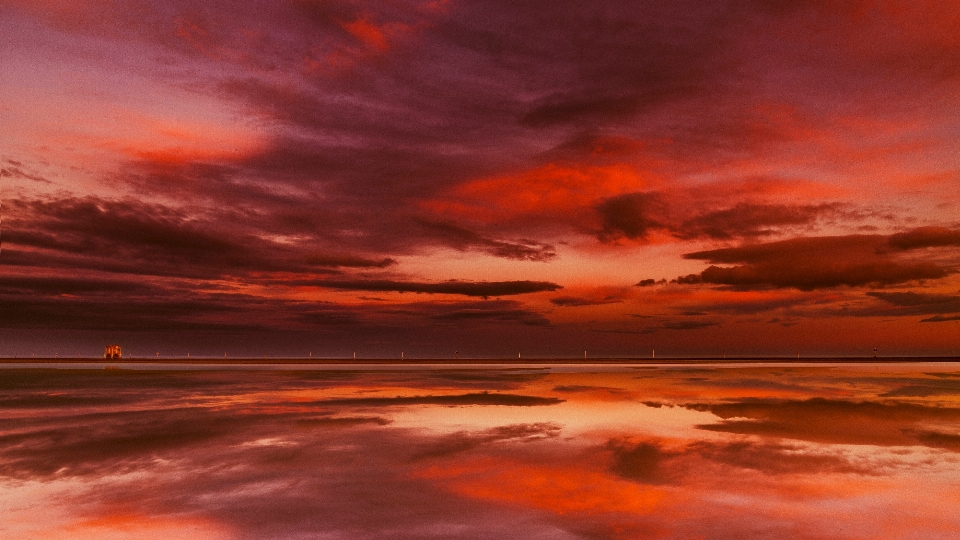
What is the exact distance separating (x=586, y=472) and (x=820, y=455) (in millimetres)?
7285

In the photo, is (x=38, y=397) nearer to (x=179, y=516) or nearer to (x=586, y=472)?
(x=179, y=516)

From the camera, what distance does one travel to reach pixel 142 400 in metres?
31.6

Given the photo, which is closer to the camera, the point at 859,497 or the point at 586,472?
the point at 859,497

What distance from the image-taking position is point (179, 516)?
10688 millimetres

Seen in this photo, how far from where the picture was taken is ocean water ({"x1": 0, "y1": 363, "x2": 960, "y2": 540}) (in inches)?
401

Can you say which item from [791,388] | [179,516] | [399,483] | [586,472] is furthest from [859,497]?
[791,388]

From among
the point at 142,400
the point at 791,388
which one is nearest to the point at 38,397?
the point at 142,400

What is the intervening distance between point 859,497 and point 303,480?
463 inches

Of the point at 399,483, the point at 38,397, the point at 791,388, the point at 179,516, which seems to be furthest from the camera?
the point at 791,388

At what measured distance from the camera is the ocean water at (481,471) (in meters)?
10.2

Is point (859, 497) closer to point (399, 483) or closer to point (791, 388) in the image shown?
point (399, 483)

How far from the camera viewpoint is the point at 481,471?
14.2 meters

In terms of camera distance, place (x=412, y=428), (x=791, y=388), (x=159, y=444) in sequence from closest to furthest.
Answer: (x=159, y=444) → (x=412, y=428) → (x=791, y=388)

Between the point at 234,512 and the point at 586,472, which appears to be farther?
the point at 586,472
